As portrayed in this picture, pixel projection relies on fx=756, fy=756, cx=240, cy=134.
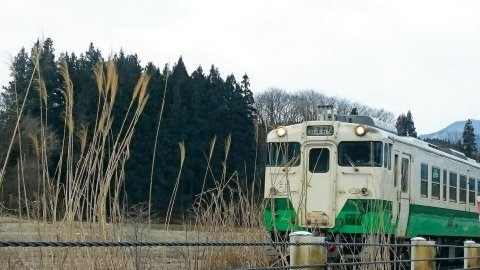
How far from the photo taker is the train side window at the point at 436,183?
549 inches

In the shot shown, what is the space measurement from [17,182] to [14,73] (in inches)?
44.2

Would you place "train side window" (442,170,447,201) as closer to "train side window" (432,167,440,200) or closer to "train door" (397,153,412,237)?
"train side window" (432,167,440,200)

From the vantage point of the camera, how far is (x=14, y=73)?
5445 millimetres

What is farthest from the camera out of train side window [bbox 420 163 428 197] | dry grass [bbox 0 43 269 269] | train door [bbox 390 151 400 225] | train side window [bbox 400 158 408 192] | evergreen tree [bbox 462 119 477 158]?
evergreen tree [bbox 462 119 477 158]

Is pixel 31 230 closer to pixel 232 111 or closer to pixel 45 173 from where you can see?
pixel 45 173

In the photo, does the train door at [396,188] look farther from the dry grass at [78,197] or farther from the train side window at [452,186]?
the dry grass at [78,197]

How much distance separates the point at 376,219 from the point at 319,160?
10.3 feet

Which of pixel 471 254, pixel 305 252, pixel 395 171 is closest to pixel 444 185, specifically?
pixel 395 171

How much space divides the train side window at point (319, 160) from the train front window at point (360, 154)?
0.22 m

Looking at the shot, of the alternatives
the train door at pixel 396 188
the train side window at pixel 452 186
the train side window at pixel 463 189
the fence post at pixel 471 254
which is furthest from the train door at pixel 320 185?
the train side window at pixel 463 189

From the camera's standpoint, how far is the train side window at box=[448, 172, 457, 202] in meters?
14.9

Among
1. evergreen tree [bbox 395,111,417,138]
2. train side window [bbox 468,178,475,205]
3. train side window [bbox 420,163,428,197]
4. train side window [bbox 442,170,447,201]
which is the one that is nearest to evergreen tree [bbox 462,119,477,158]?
evergreen tree [bbox 395,111,417,138]

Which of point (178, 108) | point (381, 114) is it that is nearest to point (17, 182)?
point (178, 108)

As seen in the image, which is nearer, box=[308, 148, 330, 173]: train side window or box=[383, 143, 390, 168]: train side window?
box=[383, 143, 390, 168]: train side window
